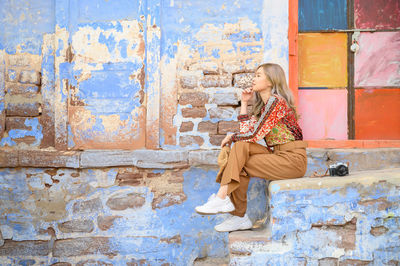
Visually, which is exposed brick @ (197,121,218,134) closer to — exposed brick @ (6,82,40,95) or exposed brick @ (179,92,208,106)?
exposed brick @ (179,92,208,106)

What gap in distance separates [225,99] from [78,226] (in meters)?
1.83

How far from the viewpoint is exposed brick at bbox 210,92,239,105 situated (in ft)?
12.5

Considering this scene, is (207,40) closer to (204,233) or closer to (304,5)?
(304,5)

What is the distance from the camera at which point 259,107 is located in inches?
136

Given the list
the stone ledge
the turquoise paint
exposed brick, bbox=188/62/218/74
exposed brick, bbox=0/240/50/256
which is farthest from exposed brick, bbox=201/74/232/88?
exposed brick, bbox=0/240/50/256

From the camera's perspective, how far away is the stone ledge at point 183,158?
12.2 feet

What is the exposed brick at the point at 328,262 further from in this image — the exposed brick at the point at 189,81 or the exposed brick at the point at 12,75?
the exposed brick at the point at 12,75

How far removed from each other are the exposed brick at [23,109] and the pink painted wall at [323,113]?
2624 millimetres

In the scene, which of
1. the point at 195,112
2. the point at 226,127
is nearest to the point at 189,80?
the point at 195,112

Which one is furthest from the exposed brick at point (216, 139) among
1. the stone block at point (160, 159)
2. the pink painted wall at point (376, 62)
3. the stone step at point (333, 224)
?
the pink painted wall at point (376, 62)

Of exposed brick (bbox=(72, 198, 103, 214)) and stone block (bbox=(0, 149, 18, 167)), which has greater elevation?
stone block (bbox=(0, 149, 18, 167))

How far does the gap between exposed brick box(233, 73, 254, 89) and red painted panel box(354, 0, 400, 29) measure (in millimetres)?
1268

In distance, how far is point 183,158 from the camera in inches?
146

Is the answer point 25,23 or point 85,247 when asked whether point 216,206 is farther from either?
point 25,23
